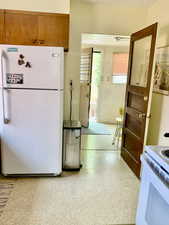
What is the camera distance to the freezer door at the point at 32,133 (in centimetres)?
247

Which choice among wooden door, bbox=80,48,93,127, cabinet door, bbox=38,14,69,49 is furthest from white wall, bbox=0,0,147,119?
wooden door, bbox=80,48,93,127

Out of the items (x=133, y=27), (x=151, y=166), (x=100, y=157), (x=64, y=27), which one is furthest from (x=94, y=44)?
(x=151, y=166)

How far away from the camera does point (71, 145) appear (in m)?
2.89

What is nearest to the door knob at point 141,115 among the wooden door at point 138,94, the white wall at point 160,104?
the wooden door at point 138,94

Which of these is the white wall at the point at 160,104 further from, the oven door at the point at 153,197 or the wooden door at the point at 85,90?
the wooden door at the point at 85,90

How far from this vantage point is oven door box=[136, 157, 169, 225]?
1.17m

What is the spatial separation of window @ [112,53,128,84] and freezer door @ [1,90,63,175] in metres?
3.63

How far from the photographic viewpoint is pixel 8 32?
2.61m

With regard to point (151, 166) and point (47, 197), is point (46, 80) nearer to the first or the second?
point (47, 197)

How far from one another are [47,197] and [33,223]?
16.7 inches

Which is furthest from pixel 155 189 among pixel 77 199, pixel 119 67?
pixel 119 67

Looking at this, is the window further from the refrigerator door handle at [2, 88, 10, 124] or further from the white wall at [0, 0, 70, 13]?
the refrigerator door handle at [2, 88, 10, 124]

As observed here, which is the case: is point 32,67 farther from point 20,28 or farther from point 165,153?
point 165,153

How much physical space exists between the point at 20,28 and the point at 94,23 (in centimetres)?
136
